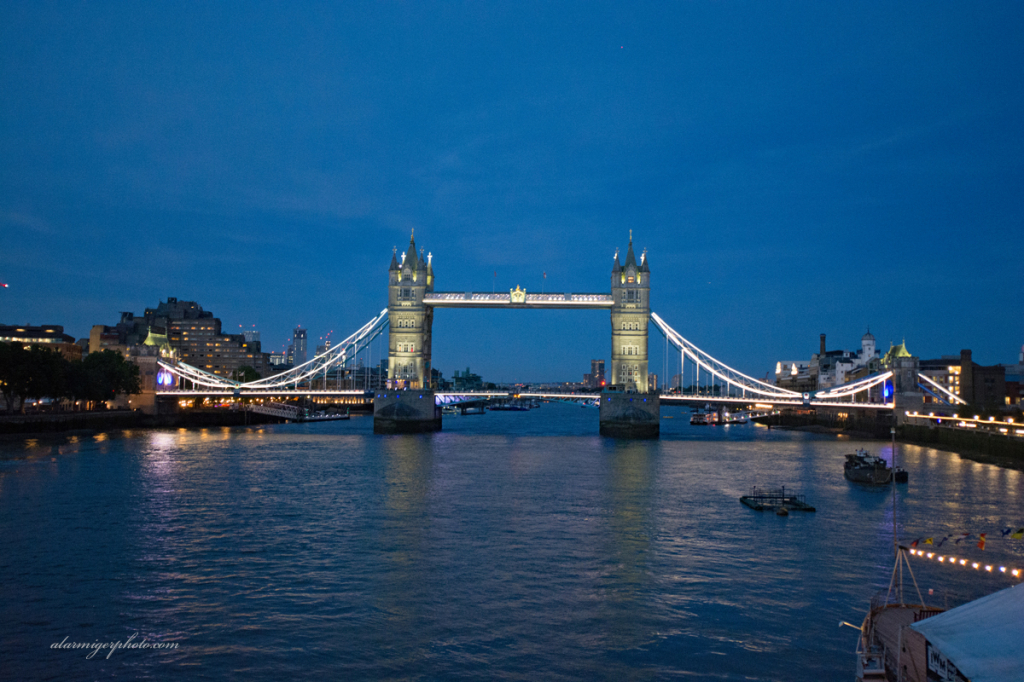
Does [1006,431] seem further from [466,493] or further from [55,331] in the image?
[55,331]

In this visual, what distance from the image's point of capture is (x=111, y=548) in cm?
2234

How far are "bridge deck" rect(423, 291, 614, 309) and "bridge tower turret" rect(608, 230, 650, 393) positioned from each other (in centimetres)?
149

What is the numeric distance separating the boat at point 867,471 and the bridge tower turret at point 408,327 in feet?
147

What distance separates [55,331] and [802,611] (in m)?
156

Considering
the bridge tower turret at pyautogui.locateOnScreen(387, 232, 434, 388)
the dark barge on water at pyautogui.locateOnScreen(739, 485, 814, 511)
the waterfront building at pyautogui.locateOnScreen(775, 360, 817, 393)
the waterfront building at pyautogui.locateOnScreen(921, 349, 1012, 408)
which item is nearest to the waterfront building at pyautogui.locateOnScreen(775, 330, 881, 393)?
the waterfront building at pyautogui.locateOnScreen(775, 360, 817, 393)

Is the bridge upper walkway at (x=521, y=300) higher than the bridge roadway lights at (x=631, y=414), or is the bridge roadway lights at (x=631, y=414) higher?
the bridge upper walkway at (x=521, y=300)

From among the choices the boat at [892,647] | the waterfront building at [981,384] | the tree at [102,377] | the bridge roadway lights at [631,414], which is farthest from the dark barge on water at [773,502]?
the waterfront building at [981,384]

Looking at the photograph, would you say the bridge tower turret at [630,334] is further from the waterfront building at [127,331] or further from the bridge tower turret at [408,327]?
the waterfront building at [127,331]

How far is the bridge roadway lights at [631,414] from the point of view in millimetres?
71688

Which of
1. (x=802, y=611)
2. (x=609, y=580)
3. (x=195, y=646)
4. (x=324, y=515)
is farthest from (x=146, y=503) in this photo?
(x=802, y=611)

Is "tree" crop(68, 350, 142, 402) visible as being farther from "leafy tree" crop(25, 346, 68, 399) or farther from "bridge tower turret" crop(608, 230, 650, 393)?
"bridge tower turret" crop(608, 230, 650, 393)

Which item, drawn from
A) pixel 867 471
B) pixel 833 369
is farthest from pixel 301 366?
pixel 833 369

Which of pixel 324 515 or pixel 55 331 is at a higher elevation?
pixel 55 331

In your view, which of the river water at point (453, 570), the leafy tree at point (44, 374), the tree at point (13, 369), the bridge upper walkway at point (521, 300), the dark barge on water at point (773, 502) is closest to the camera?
the river water at point (453, 570)
